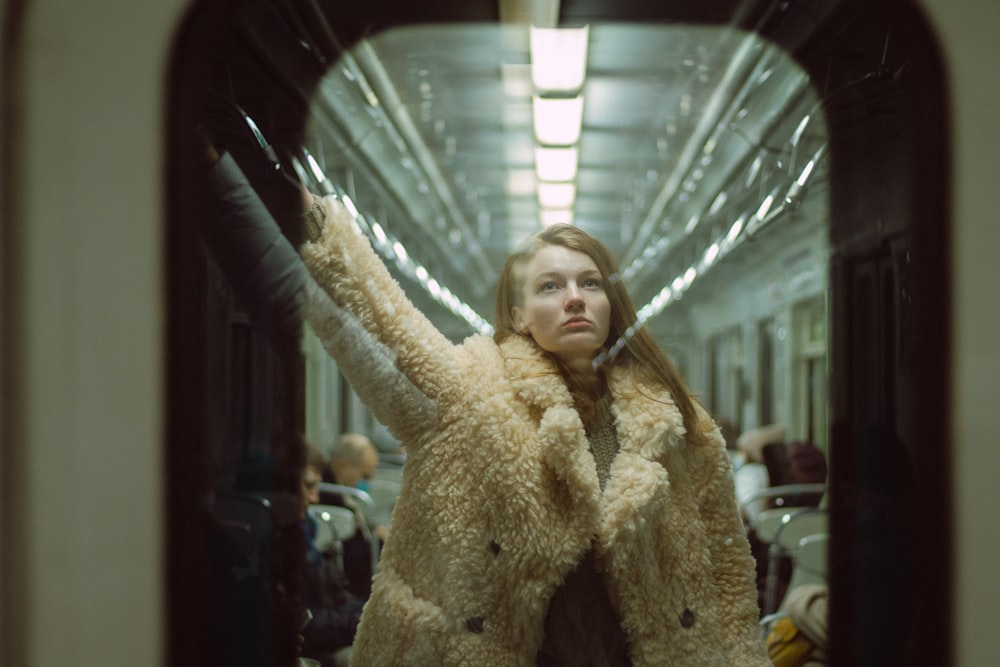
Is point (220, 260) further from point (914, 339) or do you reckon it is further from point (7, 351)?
point (914, 339)

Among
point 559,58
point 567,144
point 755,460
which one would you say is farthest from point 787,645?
point 559,58

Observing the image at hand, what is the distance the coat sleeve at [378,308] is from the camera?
159cm

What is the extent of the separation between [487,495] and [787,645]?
0.86 metres

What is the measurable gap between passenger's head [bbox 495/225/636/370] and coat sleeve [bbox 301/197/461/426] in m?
0.17

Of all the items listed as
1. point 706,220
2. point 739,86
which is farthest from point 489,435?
point 739,86

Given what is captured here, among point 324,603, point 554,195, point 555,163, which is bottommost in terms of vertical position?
point 324,603

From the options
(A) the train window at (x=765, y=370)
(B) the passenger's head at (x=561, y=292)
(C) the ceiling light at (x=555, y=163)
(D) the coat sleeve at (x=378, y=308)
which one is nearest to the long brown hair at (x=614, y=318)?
(B) the passenger's head at (x=561, y=292)

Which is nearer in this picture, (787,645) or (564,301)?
(564,301)

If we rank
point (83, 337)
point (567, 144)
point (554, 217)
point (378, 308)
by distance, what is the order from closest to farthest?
point (83, 337) < point (378, 308) < point (554, 217) < point (567, 144)

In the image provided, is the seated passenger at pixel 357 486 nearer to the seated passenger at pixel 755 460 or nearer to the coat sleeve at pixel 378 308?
the coat sleeve at pixel 378 308

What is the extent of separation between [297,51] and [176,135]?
1.28 ft

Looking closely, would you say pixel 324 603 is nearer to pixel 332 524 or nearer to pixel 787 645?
pixel 332 524

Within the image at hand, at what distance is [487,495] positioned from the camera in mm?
1638

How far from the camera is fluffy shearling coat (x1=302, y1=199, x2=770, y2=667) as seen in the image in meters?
1.62
